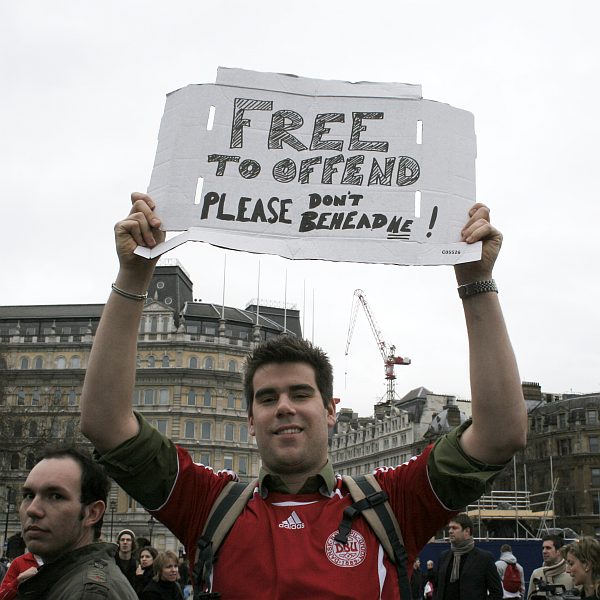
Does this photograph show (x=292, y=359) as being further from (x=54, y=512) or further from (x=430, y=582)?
(x=430, y=582)

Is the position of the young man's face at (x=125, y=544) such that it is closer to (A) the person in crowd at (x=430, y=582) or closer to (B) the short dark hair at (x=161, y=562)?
(B) the short dark hair at (x=161, y=562)

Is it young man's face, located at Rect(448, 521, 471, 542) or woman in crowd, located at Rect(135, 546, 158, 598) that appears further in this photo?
woman in crowd, located at Rect(135, 546, 158, 598)

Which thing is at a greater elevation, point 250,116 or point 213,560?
point 250,116

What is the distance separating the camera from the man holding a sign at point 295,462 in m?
2.91

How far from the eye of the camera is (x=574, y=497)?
2886 inches

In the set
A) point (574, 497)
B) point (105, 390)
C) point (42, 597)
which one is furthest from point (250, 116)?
point (574, 497)

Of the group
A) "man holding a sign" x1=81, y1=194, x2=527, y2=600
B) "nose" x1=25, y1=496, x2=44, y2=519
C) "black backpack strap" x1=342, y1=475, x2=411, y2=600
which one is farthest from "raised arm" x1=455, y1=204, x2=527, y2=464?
"nose" x1=25, y1=496, x2=44, y2=519

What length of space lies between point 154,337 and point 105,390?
225ft

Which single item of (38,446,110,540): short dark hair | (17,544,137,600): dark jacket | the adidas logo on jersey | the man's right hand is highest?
the man's right hand

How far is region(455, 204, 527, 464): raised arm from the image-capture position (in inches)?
115

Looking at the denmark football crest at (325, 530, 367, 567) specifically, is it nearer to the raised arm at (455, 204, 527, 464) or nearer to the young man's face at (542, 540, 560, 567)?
the raised arm at (455, 204, 527, 464)

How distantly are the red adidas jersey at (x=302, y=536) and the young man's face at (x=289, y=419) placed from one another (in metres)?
0.14

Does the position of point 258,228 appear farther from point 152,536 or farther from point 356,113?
point 152,536

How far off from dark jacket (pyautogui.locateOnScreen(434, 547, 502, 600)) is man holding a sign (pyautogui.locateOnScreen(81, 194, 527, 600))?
22.9ft
